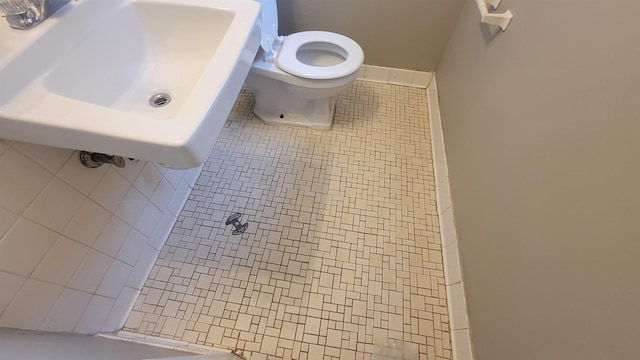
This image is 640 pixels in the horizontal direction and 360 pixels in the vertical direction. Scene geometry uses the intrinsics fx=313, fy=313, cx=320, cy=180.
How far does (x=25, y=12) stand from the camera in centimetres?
63

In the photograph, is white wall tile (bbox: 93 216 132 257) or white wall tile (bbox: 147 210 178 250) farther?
white wall tile (bbox: 147 210 178 250)

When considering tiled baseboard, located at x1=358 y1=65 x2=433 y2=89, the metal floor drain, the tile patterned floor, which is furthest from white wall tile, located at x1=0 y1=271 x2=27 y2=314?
tiled baseboard, located at x1=358 y1=65 x2=433 y2=89

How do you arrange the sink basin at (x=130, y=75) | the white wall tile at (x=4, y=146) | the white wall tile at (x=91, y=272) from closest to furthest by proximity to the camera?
the sink basin at (x=130, y=75) → the white wall tile at (x=4, y=146) → the white wall tile at (x=91, y=272)

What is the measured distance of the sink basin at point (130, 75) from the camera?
21.2 inches

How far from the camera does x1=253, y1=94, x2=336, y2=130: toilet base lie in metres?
1.67

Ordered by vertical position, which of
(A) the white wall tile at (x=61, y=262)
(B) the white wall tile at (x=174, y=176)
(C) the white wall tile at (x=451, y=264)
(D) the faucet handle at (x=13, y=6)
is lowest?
(A) the white wall tile at (x=61, y=262)

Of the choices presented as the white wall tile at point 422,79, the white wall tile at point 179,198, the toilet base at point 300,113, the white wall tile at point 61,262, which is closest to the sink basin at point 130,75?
the white wall tile at point 61,262

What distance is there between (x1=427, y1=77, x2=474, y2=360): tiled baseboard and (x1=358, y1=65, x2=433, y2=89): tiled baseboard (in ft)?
1.10

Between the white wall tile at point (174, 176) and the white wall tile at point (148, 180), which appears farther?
the white wall tile at point (174, 176)

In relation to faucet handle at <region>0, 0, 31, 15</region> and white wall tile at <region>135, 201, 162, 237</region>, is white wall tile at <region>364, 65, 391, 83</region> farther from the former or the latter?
faucet handle at <region>0, 0, 31, 15</region>

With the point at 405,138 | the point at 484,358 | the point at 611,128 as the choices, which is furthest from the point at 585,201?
the point at 405,138

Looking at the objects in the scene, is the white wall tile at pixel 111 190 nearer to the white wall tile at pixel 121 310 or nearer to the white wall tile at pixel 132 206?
the white wall tile at pixel 132 206

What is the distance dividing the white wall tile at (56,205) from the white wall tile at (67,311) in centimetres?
21

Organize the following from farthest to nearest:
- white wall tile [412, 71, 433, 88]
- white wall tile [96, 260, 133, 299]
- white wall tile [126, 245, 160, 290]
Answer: white wall tile [412, 71, 433, 88] < white wall tile [126, 245, 160, 290] < white wall tile [96, 260, 133, 299]
